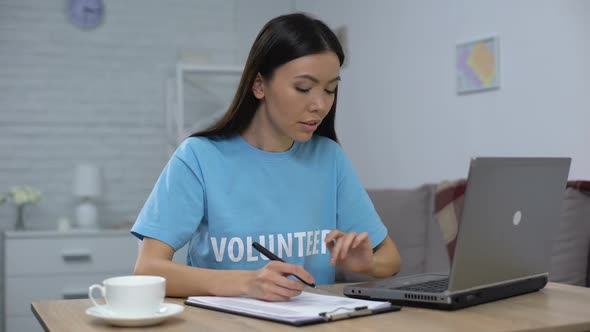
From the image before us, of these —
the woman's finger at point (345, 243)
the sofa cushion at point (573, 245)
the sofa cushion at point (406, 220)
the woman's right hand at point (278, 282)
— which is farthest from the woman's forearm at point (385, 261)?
the sofa cushion at point (406, 220)

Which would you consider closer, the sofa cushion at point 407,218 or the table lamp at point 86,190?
the sofa cushion at point 407,218

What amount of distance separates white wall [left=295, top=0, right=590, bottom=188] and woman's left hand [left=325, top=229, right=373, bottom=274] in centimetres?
138

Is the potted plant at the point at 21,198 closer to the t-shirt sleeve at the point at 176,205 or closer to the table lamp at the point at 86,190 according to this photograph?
the table lamp at the point at 86,190

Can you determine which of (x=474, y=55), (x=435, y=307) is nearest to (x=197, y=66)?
(x=474, y=55)

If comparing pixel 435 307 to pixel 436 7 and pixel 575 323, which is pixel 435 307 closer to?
pixel 575 323

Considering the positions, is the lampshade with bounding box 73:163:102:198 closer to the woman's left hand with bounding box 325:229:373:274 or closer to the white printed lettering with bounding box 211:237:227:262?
the white printed lettering with bounding box 211:237:227:262

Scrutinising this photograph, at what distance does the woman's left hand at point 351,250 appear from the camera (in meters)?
1.36

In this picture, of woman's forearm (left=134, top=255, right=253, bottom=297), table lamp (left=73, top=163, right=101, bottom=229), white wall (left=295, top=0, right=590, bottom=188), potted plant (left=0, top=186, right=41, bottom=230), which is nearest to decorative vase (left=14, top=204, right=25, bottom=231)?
potted plant (left=0, top=186, right=41, bottom=230)

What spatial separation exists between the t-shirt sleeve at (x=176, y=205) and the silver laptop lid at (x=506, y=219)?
1.88ft

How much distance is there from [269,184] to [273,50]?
296 millimetres

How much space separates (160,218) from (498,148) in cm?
181

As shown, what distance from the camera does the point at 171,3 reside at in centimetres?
479

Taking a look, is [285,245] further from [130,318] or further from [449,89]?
[449,89]

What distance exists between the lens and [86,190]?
4359 mm
